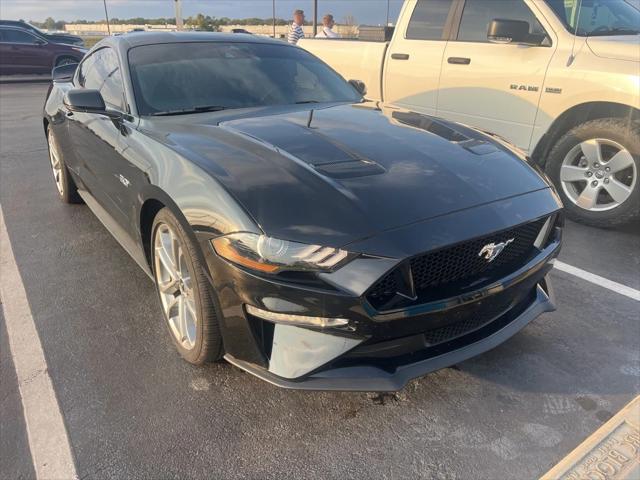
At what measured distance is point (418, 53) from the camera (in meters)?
5.51

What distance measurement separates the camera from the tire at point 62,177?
15.8 feet

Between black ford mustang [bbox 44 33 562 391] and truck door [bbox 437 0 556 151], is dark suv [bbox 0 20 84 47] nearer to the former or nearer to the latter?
truck door [bbox 437 0 556 151]

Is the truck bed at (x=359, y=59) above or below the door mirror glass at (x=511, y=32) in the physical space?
below

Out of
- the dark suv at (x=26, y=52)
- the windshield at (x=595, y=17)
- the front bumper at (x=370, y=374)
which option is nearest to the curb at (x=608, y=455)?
the front bumper at (x=370, y=374)

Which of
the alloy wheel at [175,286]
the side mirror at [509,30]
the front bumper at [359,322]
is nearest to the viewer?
the front bumper at [359,322]

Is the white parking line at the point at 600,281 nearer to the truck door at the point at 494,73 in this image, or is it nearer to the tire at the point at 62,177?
the truck door at the point at 494,73

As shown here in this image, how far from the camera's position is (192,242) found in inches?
88.4

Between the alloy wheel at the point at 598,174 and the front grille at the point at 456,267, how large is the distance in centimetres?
239

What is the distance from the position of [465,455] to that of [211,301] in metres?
1.23

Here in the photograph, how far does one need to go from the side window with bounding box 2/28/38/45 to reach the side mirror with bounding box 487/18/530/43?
17.2 meters

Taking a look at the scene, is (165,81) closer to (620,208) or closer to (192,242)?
(192,242)

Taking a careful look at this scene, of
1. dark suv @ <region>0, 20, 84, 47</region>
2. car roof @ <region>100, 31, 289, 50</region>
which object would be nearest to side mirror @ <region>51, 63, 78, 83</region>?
car roof @ <region>100, 31, 289, 50</region>

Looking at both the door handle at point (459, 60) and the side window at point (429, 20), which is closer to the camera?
the door handle at point (459, 60)

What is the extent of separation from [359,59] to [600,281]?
3.89 meters
